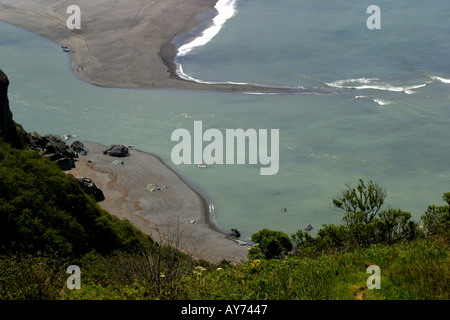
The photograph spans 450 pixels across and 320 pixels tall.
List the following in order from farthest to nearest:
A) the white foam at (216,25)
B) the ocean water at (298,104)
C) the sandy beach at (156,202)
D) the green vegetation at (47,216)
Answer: the white foam at (216,25) → the ocean water at (298,104) → the sandy beach at (156,202) → the green vegetation at (47,216)

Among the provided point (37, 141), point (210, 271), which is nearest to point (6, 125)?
point (37, 141)

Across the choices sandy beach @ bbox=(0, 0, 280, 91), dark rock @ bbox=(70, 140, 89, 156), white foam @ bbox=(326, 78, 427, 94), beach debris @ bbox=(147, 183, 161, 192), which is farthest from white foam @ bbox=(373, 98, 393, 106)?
dark rock @ bbox=(70, 140, 89, 156)

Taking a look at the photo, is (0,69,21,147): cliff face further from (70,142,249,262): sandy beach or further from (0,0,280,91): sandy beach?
(0,0,280,91): sandy beach

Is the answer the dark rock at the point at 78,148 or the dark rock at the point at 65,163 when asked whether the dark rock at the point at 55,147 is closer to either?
the dark rock at the point at 65,163

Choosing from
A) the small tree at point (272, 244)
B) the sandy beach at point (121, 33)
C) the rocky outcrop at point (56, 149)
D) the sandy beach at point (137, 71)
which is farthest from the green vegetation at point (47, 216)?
the sandy beach at point (121, 33)

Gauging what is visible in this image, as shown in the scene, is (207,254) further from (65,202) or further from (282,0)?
(282,0)

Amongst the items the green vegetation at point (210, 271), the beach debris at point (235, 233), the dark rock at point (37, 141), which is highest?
the dark rock at point (37, 141)
